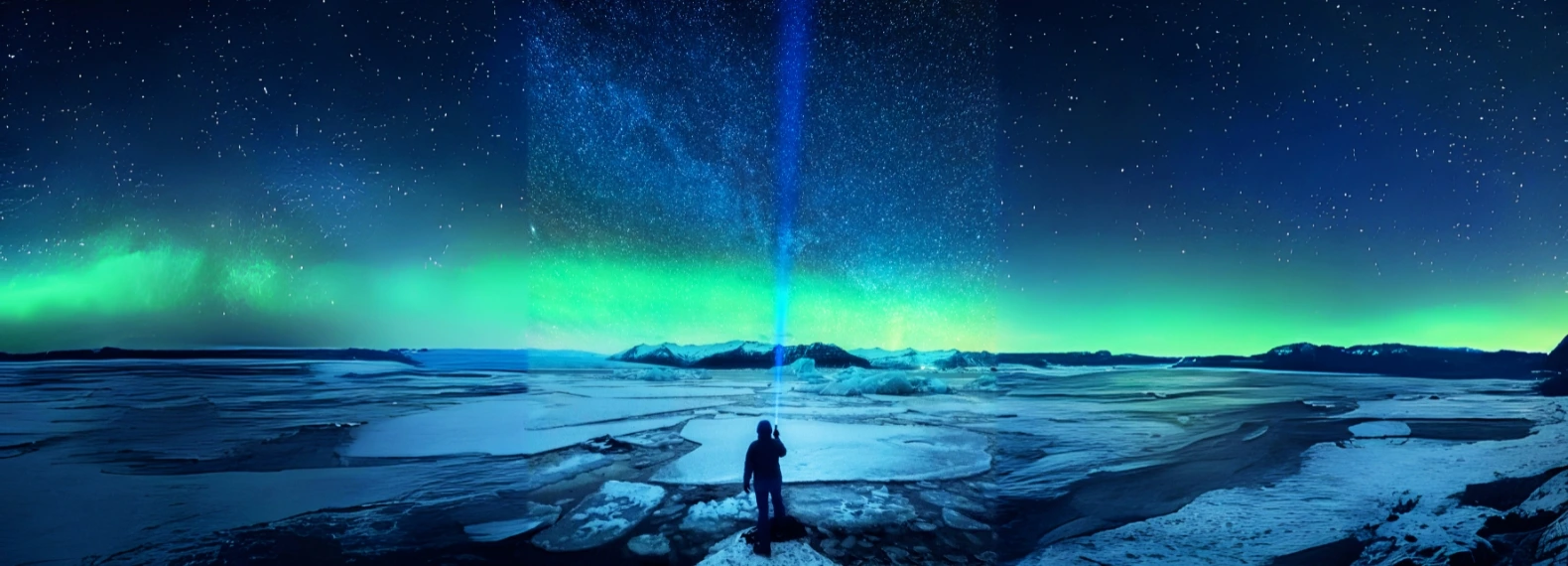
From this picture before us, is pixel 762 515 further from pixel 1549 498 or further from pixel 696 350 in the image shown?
pixel 696 350

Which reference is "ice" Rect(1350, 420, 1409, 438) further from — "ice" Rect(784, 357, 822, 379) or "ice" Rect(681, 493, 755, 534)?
"ice" Rect(784, 357, 822, 379)

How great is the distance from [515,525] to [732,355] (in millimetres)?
63000

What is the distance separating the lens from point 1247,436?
40.4 ft

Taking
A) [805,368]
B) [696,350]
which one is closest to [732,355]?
[696,350]

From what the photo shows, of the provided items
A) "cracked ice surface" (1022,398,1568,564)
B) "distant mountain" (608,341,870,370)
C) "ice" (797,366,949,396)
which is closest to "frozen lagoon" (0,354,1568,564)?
"cracked ice surface" (1022,398,1568,564)

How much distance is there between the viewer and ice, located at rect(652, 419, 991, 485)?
892 cm

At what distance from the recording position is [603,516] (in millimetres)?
6938

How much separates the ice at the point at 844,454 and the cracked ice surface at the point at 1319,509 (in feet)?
10.3

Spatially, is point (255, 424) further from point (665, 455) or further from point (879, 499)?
point (879, 499)

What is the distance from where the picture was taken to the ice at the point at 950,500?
725 cm

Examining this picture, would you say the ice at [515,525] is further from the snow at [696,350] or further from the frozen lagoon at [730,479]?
the snow at [696,350]

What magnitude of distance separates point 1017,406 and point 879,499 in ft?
46.3

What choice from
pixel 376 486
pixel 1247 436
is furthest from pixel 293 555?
pixel 1247 436

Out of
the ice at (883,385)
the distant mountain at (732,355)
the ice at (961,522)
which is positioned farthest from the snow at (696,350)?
the ice at (961,522)
